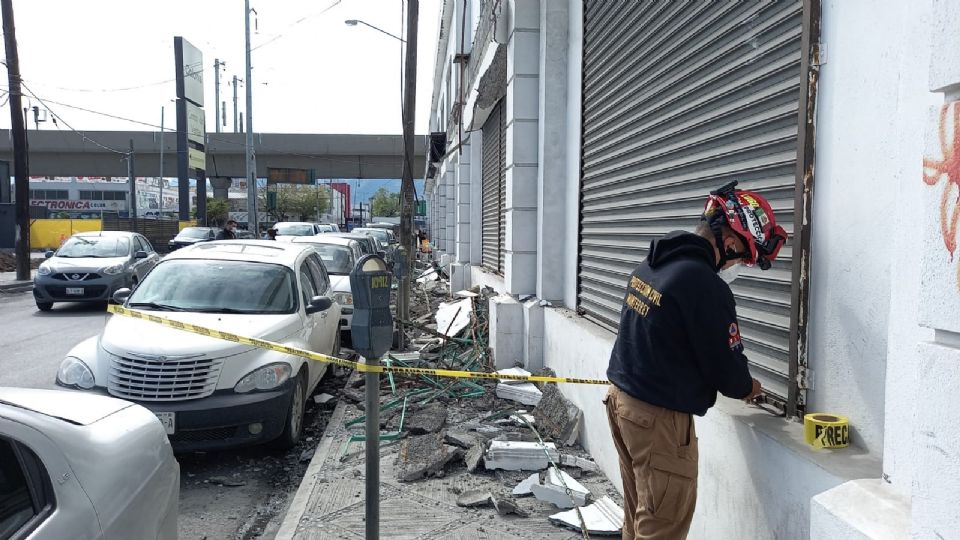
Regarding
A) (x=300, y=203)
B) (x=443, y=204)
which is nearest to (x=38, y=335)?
(x=443, y=204)

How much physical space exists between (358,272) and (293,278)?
408cm

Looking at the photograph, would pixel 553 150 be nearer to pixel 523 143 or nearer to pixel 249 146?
pixel 523 143

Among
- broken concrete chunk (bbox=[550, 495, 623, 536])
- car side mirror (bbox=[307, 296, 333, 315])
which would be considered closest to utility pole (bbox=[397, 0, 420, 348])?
car side mirror (bbox=[307, 296, 333, 315])

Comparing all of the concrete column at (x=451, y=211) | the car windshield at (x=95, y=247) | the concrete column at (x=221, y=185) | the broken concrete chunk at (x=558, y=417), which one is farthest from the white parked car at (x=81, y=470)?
the concrete column at (x=221, y=185)

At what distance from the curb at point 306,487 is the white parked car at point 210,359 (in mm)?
323

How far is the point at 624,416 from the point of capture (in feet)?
9.59

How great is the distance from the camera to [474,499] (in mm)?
4617

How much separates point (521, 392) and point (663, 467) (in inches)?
159

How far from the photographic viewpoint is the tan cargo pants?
2.82 m

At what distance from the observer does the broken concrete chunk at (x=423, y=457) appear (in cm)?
511

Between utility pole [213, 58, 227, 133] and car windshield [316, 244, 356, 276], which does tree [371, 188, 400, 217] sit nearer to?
utility pole [213, 58, 227, 133]

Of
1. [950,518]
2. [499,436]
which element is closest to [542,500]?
[499,436]

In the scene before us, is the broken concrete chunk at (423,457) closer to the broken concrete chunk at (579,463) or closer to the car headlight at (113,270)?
the broken concrete chunk at (579,463)

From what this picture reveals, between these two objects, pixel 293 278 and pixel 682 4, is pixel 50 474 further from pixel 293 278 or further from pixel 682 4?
pixel 293 278
